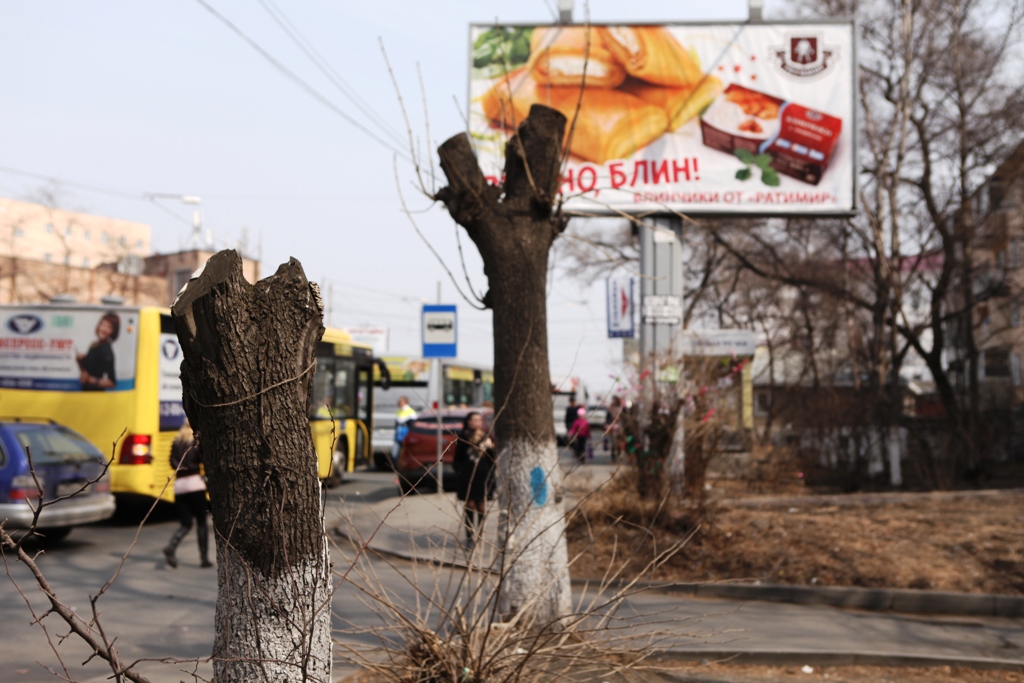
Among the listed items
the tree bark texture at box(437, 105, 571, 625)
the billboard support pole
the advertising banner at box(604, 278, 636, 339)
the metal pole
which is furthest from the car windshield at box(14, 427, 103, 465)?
the advertising banner at box(604, 278, 636, 339)

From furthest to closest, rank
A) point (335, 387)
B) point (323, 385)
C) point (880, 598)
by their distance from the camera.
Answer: point (335, 387)
point (323, 385)
point (880, 598)

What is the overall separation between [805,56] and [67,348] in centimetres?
1212

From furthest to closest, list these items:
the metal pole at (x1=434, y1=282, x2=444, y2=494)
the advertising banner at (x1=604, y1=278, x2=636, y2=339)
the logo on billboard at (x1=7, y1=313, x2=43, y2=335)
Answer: the advertising banner at (x1=604, y1=278, x2=636, y2=339)
the logo on billboard at (x1=7, y1=313, x2=43, y2=335)
the metal pole at (x1=434, y1=282, x2=444, y2=494)

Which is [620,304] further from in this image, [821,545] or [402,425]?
[821,545]

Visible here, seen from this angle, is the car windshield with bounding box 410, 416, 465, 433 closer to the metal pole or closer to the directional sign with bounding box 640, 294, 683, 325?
the metal pole

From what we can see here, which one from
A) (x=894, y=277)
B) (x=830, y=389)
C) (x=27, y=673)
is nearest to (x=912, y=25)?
(x=894, y=277)

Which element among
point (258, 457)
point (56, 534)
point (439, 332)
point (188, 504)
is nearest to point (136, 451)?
point (56, 534)

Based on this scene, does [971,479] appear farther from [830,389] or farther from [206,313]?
[206,313]

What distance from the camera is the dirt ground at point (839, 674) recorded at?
640cm

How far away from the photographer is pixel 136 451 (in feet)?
44.5

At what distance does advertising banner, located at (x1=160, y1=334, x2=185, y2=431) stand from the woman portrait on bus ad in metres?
0.66

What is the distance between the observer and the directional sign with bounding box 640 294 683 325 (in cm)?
1545

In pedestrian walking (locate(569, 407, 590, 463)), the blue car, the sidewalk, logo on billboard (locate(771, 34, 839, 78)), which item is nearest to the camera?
pedestrian walking (locate(569, 407, 590, 463))

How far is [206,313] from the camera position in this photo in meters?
3.42
